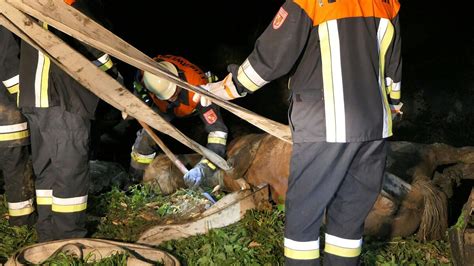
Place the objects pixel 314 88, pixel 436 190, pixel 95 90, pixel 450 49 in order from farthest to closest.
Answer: pixel 450 49 < pixel 436 190 < pixel 95 90 < pixel 314 88

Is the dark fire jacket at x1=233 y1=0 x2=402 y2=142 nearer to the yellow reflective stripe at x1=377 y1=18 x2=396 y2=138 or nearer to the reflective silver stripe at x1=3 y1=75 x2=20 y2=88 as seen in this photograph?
the yellow reflective stripe at x1=377 y1=18 x2=396 y2=138

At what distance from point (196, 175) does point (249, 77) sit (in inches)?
82.7

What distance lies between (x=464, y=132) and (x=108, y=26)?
5301 mm

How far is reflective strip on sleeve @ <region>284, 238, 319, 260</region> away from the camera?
325cm

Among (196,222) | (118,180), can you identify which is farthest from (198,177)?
(118,180)

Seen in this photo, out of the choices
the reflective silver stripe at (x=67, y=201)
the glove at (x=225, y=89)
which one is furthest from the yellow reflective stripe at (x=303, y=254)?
the reflective silver stripe at (x=67, y=201)

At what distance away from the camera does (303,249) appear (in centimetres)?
325

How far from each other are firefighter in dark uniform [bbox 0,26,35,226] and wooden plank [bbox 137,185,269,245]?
109 centimetres

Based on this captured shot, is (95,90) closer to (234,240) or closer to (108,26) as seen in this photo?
(108,26)

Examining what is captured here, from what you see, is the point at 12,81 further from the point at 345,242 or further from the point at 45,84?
the point at 345,242

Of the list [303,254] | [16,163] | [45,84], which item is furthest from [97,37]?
[303,254]

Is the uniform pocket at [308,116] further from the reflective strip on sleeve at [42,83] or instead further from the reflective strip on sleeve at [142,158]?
the reflective strip on sleeve at [142,158]

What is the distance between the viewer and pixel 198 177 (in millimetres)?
5094

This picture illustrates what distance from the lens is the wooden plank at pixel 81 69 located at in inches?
132
